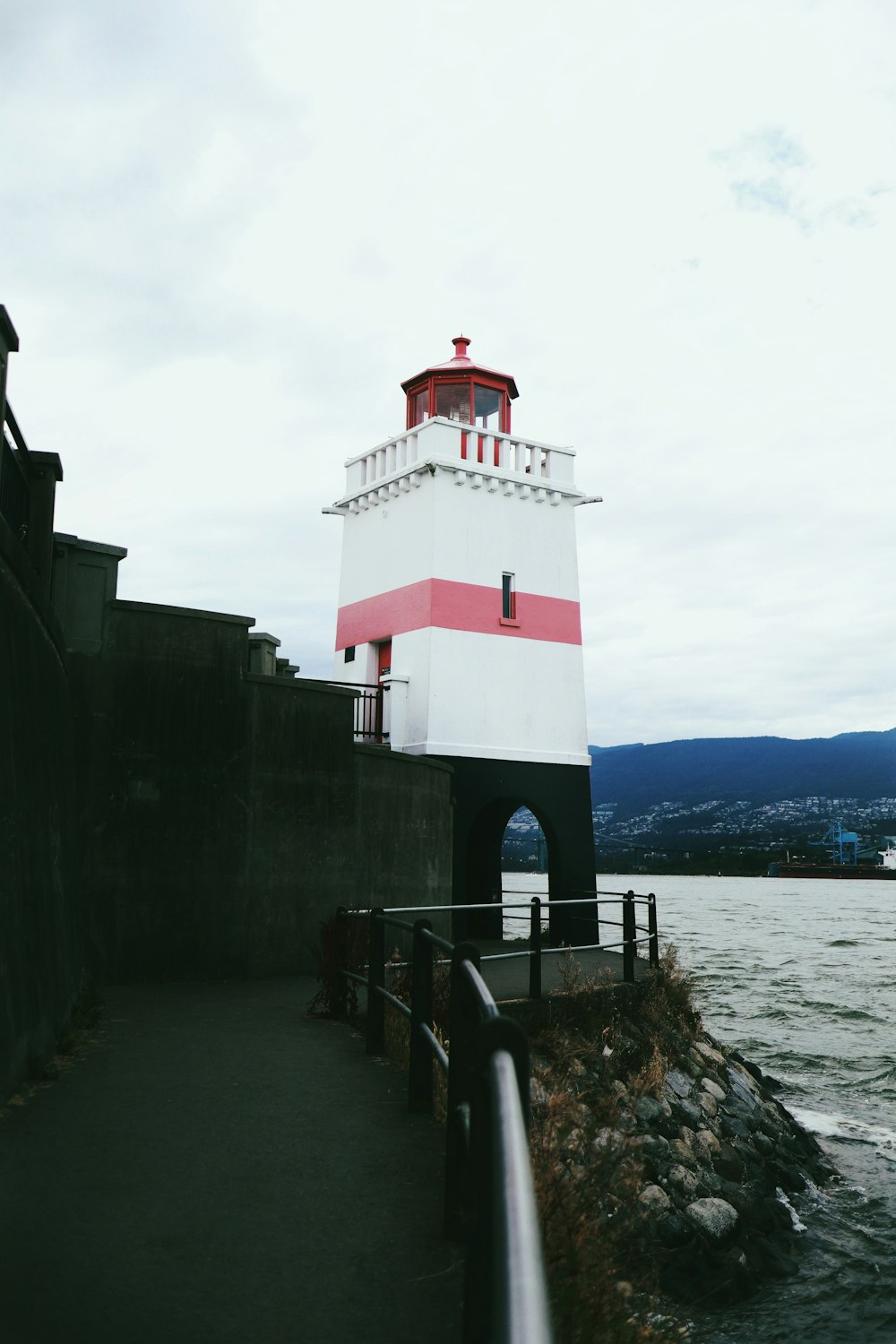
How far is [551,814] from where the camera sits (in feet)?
63.1

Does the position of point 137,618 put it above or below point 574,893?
above

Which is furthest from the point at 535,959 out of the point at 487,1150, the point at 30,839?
the point at 487,1150

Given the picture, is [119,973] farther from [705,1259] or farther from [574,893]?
[574,893]

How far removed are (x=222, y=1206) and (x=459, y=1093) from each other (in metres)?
1.23

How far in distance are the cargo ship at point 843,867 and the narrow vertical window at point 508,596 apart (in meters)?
124

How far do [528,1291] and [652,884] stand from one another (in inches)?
5791

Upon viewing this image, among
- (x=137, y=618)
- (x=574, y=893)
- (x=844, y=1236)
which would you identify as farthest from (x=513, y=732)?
(x=844, y=1236)

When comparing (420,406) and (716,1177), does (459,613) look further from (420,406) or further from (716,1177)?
(716,1177)

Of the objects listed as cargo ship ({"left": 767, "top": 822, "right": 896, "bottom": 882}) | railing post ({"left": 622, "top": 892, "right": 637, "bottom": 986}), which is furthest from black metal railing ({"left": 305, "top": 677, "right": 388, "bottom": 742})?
cargo ship ({"left": 767, "top": 822, "right": 896, "bottom": 882})

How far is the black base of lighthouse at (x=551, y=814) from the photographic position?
18.3m

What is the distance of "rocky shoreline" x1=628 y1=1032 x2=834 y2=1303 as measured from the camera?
31.2 ft

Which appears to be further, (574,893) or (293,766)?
(574,893)

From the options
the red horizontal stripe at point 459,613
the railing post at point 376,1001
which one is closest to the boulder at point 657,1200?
the railing post at point 376,1001

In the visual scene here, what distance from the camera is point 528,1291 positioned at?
1559 millimetres
